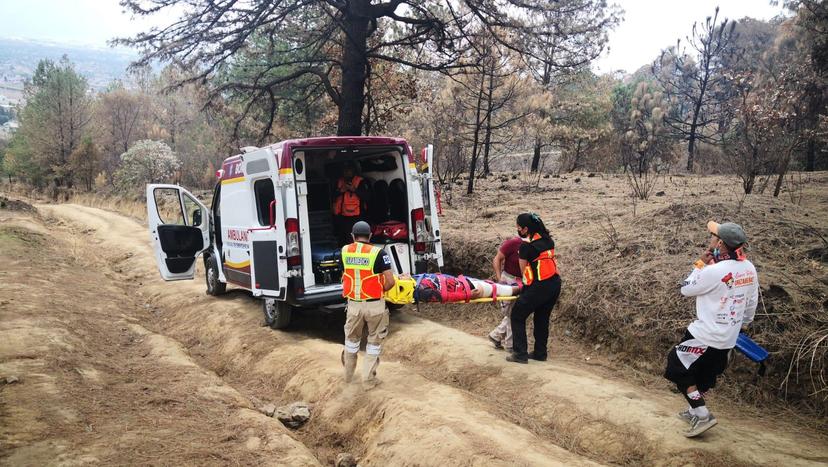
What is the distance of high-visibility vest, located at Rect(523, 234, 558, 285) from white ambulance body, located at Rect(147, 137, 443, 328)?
2084 millimetres

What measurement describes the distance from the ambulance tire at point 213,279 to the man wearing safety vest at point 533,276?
20.7 ft

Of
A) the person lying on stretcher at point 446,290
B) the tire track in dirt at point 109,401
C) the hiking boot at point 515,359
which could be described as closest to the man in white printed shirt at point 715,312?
the hiking boot at point 515,359

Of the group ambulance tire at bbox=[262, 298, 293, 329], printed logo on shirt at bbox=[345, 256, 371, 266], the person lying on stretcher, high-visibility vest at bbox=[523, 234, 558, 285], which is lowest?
ambulance tire at bbox=[262, 298, 293, 329]

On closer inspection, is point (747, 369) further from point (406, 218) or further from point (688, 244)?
point (406, 218)

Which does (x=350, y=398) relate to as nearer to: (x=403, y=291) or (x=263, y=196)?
(x=403, y=291)

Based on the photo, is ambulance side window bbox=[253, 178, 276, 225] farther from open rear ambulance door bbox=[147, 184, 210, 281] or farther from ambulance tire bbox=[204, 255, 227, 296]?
ambulance tire bbox=[204, 255, 227, 296]

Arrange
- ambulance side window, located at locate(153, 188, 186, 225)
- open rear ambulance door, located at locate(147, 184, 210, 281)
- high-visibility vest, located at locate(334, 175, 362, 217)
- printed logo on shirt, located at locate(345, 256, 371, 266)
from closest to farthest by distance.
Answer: printed logo on shirt, located at locate(345, 256, 371, 266) < high-visibility vest, located at locate(334, 175, 362, 217) < open rear ambulance door, located at locate(147, 184, 210, 281) < ambulance side window, located at locate(153, 188, 186, 225)

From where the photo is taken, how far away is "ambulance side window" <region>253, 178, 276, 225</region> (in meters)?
7.93

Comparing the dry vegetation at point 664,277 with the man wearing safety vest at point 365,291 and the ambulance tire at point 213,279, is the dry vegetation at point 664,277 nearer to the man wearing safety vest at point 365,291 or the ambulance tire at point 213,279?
the man wearing safety vest at point 365,291

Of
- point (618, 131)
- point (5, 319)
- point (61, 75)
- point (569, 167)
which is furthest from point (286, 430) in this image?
point (61, 75)

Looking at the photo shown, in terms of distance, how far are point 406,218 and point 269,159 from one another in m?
2.16

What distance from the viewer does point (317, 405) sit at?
18.1 ft

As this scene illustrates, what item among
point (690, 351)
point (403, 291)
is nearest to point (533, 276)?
point (403, 291)

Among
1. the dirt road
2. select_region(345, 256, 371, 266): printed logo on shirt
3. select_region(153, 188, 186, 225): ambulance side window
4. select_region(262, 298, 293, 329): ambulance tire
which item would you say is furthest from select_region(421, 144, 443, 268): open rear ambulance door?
select_region(153, 188, 186, 225): ambulance side window
